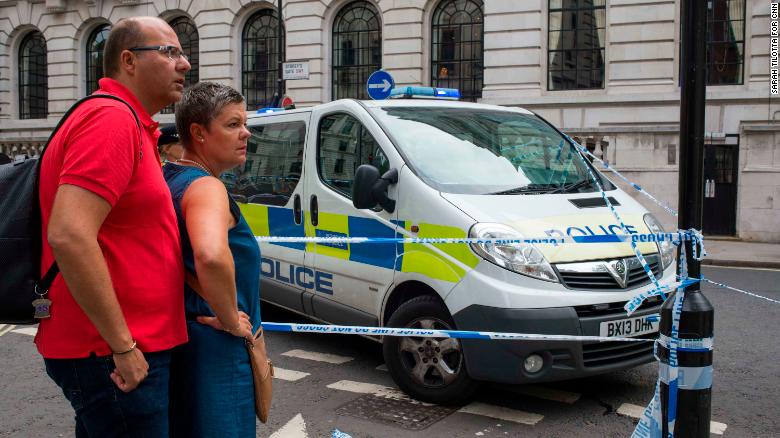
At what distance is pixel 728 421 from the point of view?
4.68 metres

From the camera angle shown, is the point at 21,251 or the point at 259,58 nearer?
the point at 21,251

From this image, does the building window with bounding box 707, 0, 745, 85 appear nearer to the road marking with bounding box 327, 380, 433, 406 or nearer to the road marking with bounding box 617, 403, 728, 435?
the road marking with bounding box 617, 403, 728, 435

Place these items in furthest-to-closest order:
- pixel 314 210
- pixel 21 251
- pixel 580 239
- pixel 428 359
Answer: pixel 314 210 < pixel 428 359 < pixel 580 239 < pixel 21 251

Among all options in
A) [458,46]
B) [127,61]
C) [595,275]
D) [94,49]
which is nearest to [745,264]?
[595,275]

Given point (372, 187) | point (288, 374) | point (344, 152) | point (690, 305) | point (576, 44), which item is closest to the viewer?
point (690, 305)

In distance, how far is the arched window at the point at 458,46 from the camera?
72.5 feet

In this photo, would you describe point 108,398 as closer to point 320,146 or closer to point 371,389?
point 371,389

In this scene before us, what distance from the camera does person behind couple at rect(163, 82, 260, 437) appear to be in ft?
7.29

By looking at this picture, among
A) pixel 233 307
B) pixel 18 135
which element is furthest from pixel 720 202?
pixel 18 135

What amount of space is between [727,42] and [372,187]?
1630cm

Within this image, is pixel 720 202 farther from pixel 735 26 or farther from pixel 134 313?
pixel 134 313

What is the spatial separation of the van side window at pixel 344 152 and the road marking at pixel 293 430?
1.67 m

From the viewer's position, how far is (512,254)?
447 centimetres

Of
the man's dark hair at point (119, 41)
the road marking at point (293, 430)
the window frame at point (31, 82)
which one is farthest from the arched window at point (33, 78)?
the man's dark hair at point (119, 41)
